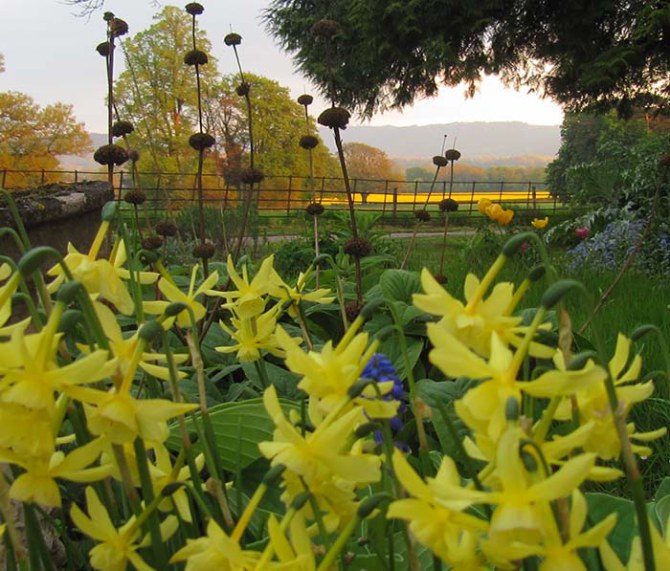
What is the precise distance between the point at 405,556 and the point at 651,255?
5224 millimetres

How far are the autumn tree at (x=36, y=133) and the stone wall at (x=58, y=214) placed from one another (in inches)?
876

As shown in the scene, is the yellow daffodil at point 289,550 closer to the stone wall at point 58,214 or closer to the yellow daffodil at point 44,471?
the yellow daffodil at point 44,471

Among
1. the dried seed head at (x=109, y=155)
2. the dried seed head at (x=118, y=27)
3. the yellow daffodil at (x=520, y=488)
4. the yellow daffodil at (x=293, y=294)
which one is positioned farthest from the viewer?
the dried seed head at (x=118, y=27)

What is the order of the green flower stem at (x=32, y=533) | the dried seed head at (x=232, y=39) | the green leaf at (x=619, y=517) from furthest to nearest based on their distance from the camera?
1. the dried seed head at (x=232, y=39)
2. the green leaf at (x=619, y=517)
3. the green flower stem at (x=32, y=533)

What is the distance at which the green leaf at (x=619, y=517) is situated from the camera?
3.14 ft

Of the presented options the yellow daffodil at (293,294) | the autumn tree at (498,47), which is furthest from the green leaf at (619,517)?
the autumn tree at (498,47)

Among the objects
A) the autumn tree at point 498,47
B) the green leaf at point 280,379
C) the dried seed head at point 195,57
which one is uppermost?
the autumn tree at point 498,47

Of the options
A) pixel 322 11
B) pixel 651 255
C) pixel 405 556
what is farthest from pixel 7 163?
pixel 405 556

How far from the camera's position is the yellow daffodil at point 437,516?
0.43 m

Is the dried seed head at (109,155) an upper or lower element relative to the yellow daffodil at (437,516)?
upper

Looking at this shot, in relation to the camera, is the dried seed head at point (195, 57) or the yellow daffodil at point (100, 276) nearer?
the yellow daffodil at point (100, 276)

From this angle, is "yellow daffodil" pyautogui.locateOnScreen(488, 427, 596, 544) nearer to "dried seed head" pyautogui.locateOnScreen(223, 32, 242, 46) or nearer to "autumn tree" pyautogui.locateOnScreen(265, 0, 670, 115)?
"dried seed head" pyautogui.locateOnScreen(223, 32, 242, 46)

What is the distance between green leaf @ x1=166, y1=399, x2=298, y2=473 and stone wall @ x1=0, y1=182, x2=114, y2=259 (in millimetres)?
971

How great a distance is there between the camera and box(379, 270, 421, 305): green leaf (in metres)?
2.28
